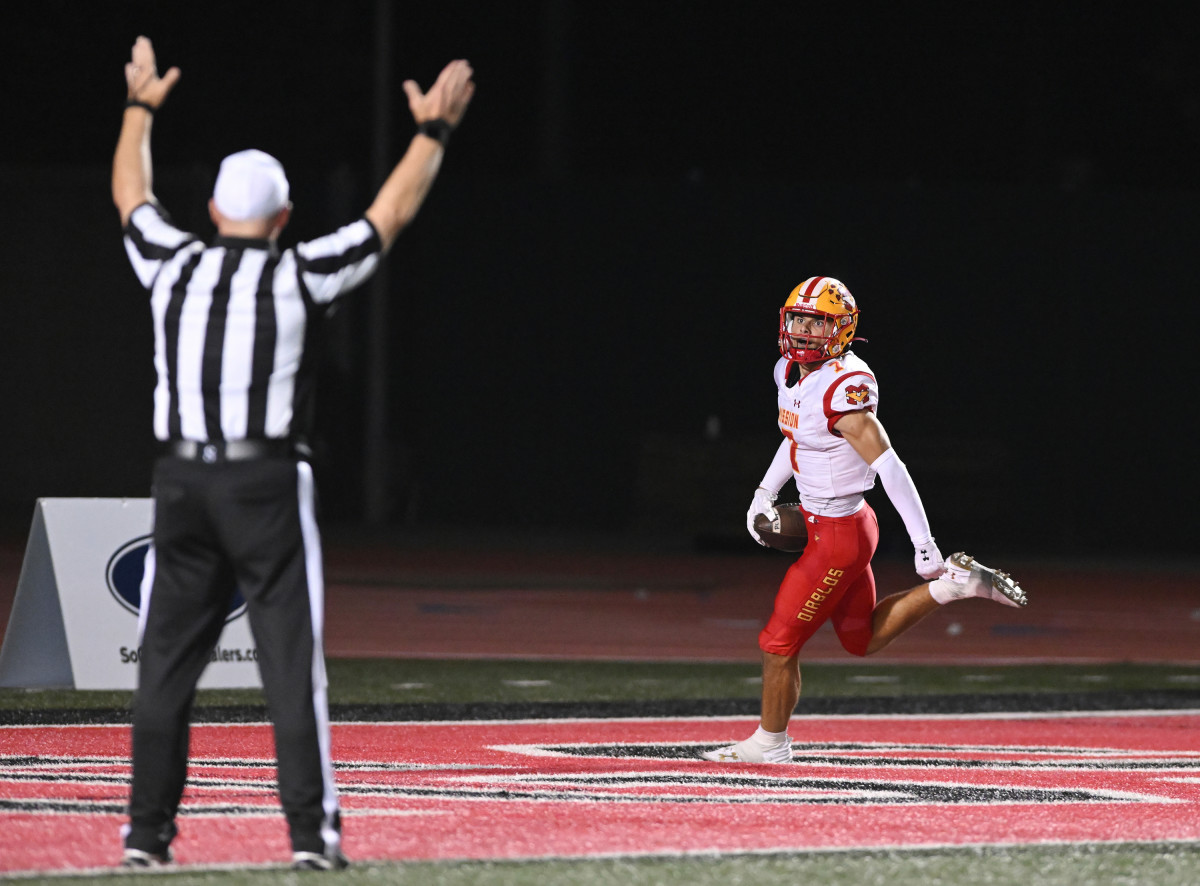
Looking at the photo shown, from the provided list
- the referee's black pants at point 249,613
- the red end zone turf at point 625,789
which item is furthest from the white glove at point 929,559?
the referee's black pants at point 249,613

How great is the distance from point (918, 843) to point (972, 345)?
61.0 feet

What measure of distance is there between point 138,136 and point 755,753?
3.88 meters

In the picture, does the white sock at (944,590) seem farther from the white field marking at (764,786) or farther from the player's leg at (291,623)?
the player's leg at (291,623)

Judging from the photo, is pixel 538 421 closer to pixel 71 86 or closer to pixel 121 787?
pixel 71 86

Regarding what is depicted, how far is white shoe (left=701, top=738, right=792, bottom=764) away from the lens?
8.66 meters

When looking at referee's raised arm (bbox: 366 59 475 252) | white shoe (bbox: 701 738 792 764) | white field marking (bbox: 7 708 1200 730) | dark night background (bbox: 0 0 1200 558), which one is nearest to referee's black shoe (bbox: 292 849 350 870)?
referee's raised arm (bbox: 366 59 475 252)

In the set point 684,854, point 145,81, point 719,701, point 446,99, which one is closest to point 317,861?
point 684,854

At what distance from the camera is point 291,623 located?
5578 millimetres

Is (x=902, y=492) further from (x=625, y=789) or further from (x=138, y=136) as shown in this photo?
(x=138, y=136)

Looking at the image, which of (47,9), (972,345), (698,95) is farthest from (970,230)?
(47,9)

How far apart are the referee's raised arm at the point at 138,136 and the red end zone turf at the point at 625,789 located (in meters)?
1.78

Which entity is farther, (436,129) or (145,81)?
(145,81)

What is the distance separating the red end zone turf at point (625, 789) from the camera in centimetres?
634

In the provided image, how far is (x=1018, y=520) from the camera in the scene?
24.4 m
